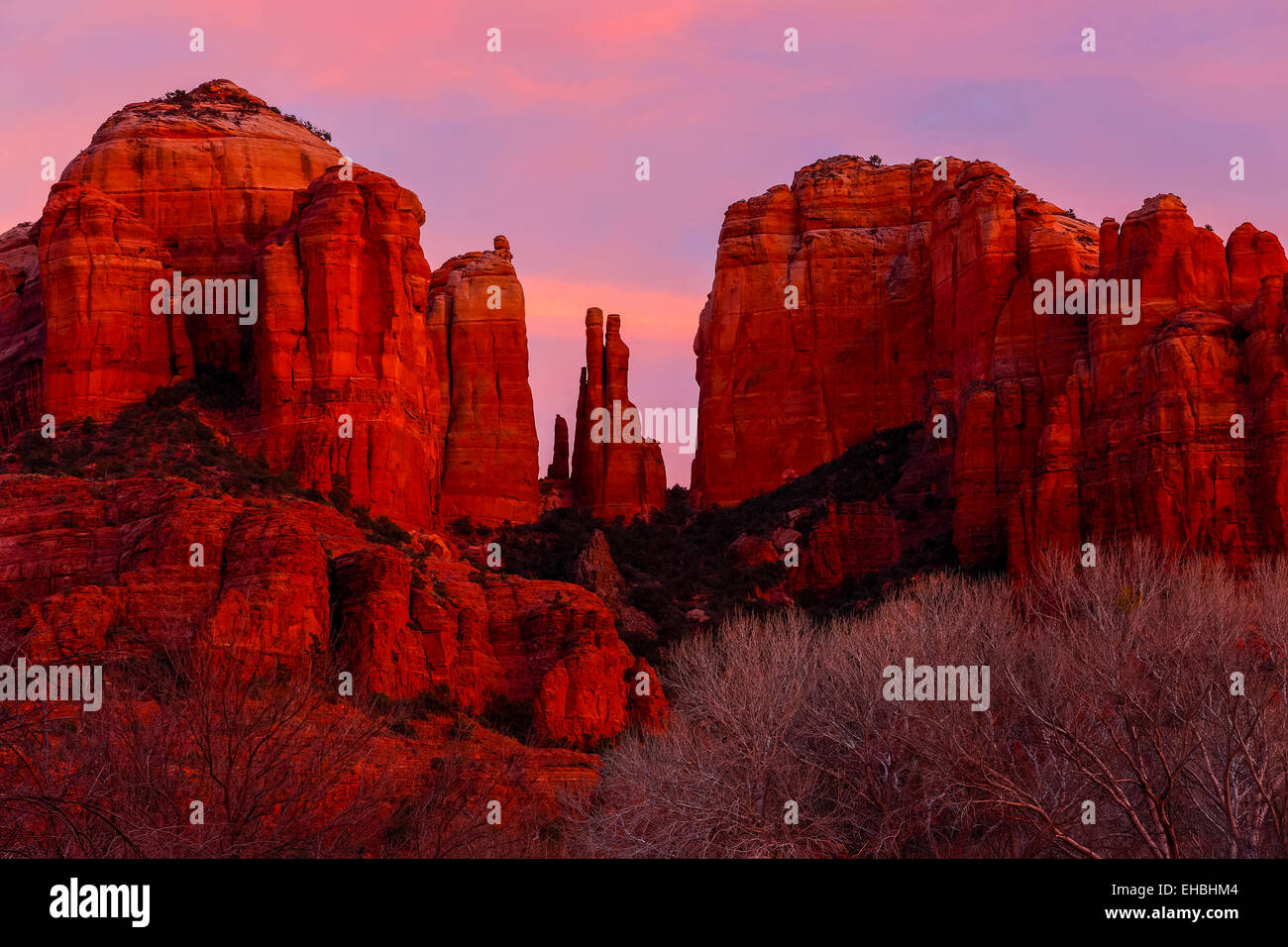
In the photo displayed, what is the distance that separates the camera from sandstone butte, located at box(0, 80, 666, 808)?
6075cm

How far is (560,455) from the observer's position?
11294 cm

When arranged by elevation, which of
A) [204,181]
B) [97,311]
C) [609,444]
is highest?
[204,181]

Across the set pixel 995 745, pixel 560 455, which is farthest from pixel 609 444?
pixel 995 745

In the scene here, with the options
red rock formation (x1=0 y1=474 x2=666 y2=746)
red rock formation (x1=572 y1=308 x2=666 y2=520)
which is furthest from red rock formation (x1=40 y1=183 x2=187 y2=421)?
red rock formation (x1=572 y1=308 x2=666 y2=520)

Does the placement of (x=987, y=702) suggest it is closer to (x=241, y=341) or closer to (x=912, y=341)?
(x=241, y=341)

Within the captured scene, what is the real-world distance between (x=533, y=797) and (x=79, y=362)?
37795mm

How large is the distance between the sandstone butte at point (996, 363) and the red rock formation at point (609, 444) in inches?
256

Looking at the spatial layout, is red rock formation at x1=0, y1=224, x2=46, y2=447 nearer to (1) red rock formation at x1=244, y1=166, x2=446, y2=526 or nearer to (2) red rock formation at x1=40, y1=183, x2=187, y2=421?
(2) red rock formation at x1=40, y1=183, x2=187, y2=421

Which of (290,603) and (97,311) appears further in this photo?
(97,311)

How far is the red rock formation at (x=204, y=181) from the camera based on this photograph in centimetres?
8831

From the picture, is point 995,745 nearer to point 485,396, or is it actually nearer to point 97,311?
point 97,311

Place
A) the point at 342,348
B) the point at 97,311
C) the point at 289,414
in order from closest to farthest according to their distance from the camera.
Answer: the point at 289,414 → the point at 97,311 → the point at 342,348

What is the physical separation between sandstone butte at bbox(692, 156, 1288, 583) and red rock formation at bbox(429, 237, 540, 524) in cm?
1592

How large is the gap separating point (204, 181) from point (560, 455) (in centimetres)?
3058
